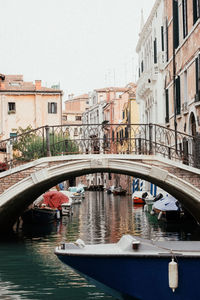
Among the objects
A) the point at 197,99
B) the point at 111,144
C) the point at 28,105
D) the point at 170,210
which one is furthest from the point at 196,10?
the point at 28,105

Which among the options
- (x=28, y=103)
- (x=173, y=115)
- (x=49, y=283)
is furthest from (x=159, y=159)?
(x=28, y=103)

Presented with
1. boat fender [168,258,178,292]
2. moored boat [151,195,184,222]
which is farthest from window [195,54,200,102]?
boat fender [168,258,178,292]

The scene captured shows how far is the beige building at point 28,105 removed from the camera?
121 ft

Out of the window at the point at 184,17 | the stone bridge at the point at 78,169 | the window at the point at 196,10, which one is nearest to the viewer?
the stone bridge at the point at 78,169

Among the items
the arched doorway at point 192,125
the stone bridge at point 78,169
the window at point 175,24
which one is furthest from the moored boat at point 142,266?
the window at point 175,24

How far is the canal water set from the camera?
8.56 m

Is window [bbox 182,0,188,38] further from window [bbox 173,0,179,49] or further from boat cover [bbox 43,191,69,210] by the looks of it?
boat cover [bbox 43,191,69,210]

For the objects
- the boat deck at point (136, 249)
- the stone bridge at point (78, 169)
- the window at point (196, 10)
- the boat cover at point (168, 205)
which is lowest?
the boat cover at point (168, 205)

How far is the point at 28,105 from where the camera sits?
1469 inches

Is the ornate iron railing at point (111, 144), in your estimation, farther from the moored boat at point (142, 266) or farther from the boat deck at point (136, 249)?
the moored boat at point (142, 266)

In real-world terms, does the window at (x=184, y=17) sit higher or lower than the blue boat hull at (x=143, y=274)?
higher

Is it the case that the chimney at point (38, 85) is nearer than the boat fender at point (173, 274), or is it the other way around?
the boat fender at point (173, 274)

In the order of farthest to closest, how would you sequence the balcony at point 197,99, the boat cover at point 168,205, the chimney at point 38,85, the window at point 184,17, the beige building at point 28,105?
the chimney at point 38,85 → the beige building at point 28,105 → the boat cover at point 168,205 → the window at point 184,17 → the balcony at point 197,99

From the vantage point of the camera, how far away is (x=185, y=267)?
6.55m
